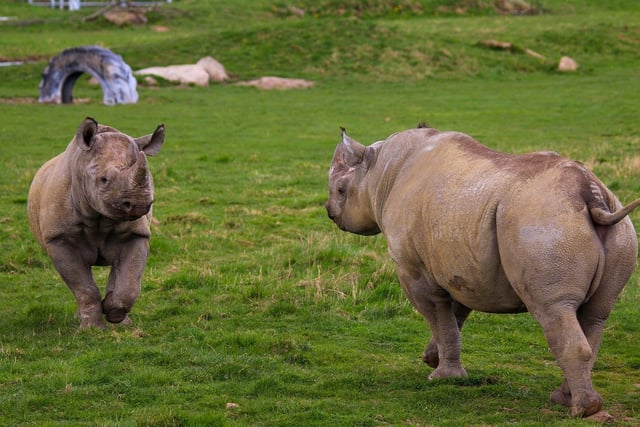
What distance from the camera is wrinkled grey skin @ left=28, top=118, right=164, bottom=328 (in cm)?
951

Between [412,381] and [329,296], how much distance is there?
10.3 feet

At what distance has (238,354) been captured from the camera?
9.27 m

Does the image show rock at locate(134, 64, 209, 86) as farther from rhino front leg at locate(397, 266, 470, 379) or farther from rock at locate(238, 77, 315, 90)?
rhino front leg at locate(397, 266, 470, 379)

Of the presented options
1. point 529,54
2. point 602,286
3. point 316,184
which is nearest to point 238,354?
point 602,286

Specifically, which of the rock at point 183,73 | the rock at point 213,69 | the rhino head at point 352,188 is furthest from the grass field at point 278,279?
the rhino head at point 352,188

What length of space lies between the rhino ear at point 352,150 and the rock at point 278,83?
2868cm

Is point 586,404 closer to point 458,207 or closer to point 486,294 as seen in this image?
point 486,294

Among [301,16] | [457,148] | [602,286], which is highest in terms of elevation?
[457,148]

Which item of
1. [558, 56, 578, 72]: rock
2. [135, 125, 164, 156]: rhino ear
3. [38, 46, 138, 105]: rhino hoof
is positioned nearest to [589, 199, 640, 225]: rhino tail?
[135, 125, 164, 156]: rhino ear

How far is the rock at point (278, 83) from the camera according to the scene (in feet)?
124

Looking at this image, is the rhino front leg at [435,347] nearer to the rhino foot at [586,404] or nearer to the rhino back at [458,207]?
the rhino back at [458,207]

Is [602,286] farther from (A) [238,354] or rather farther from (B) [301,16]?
(B) [301,16]

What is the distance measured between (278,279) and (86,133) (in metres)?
3.28

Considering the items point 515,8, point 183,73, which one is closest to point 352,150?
point 183,73
